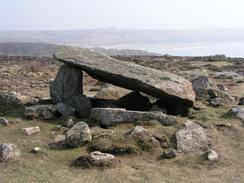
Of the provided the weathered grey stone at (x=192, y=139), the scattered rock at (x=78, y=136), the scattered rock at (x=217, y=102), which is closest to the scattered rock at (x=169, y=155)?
the weathered grey stone at (x=192, y=139)

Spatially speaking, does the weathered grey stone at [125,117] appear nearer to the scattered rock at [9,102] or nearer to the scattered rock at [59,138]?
the scattered rock at [59,138]

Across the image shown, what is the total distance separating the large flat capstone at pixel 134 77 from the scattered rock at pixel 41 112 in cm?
228

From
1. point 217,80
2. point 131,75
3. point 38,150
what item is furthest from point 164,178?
point 217,80

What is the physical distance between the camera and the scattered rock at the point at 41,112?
19.0 metres

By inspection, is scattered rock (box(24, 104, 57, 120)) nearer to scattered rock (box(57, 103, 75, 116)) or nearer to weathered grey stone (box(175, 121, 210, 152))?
scattered rock (box(57, 103, 75, 116))

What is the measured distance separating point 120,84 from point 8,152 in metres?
7.02

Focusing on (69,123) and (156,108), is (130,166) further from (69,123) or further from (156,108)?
(156,108)

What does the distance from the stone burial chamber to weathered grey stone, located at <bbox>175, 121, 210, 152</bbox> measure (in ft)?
9.01

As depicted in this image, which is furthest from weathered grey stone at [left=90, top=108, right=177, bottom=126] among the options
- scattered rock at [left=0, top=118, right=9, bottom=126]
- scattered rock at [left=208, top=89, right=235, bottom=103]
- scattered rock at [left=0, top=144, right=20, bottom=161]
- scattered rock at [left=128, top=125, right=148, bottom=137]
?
scattered rock at [left=208, top=89, right=235, bottom=103]

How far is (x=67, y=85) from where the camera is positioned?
2127cm

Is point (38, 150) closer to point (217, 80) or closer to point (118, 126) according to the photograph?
point (118, 126)

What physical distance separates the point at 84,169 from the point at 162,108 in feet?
23.5

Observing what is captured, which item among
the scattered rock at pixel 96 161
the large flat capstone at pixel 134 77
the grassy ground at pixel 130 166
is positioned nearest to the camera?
the grassy ground at pixel 130 166

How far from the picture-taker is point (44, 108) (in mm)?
19469
